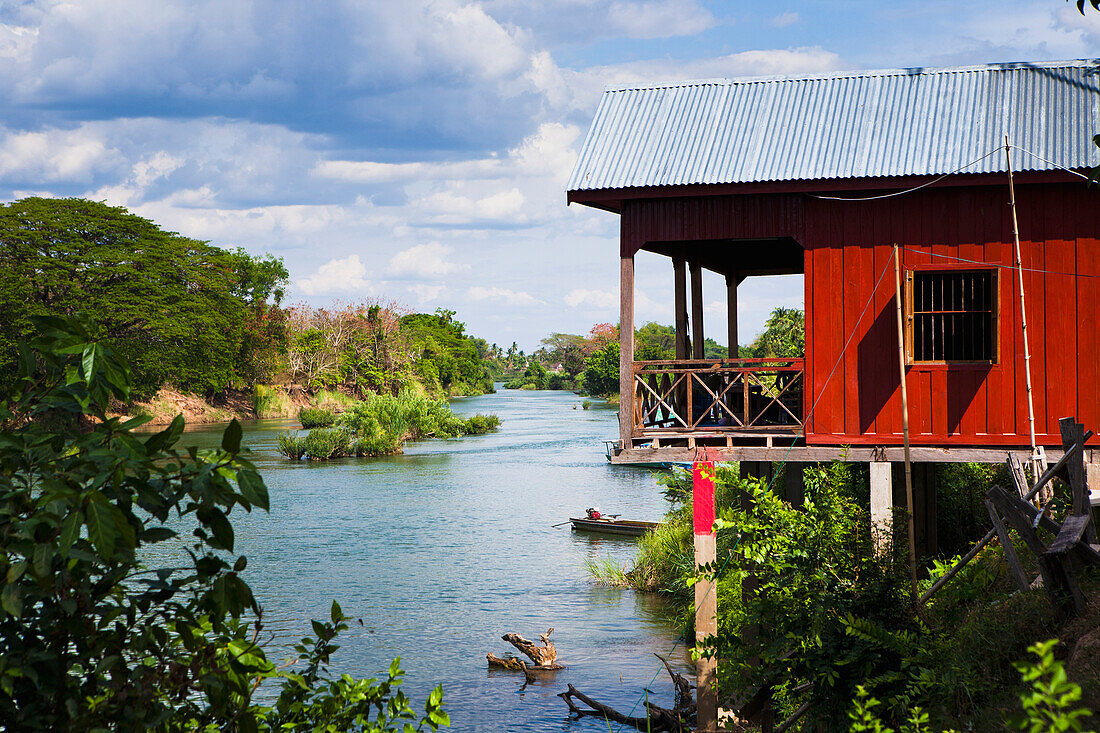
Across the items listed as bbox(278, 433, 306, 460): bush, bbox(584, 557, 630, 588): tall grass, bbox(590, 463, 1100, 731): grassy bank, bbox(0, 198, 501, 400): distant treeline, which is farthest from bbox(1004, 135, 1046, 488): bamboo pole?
bbox(0, 198, 501, 400): distant treeline

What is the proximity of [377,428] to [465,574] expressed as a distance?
74.7 feet

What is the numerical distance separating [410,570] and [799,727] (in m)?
15.2

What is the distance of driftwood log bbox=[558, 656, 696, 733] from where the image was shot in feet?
36.7

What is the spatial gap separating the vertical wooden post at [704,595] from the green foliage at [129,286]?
4565cm

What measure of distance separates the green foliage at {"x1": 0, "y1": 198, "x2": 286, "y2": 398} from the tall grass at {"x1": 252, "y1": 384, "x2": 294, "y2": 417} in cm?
231

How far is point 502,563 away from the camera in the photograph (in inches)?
879

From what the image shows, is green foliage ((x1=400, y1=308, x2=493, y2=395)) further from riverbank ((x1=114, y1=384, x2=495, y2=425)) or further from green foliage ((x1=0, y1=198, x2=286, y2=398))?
green foliage ((x1=0, y1=198, x2=286, y2=398))

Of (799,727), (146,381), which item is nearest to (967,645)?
(799,727)

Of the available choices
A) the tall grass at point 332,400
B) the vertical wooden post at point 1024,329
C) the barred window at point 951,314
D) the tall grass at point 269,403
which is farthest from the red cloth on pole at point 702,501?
the tall grass at point 269,403

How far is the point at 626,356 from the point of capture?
11.9 metres

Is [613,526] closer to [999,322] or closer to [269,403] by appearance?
[999,322]

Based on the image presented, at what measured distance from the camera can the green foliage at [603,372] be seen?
93.3 m

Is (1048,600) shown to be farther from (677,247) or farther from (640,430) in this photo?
(677,247)

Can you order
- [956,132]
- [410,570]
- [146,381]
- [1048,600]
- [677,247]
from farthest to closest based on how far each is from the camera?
1. [146,381]
2. [410,570]
3. [677,247]
4. [956,132]
5. [1048,600]
